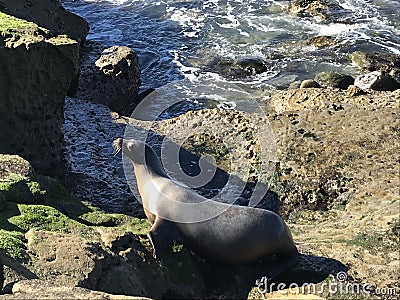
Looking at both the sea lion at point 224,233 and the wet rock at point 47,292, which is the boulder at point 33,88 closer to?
the sea lion at point 224,233

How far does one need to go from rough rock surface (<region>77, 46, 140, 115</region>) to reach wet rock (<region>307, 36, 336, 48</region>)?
18.4 feet

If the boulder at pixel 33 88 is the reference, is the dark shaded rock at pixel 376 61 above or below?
below

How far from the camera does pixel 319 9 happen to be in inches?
710

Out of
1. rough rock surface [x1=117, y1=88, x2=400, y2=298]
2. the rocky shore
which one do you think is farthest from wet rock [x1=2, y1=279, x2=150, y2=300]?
rough rock surface [x1=117, y1=88, x2=400, y2=298]

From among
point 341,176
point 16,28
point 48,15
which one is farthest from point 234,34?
point 341,176

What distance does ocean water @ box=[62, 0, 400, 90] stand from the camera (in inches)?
564

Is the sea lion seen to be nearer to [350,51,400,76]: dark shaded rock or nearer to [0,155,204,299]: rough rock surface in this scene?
[0,155,204,299]: rough rock surface

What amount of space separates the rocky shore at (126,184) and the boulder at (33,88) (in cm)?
2

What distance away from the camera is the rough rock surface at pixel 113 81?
11.5 metres

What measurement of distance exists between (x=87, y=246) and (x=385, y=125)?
15.4 feet

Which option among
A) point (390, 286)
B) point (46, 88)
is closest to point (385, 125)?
point (390, 286)

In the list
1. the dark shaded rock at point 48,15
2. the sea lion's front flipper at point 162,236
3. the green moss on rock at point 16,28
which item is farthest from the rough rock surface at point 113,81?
Result: the sea lion's front flipper at point 162,236

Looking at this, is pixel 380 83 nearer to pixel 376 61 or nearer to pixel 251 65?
pixel 376 61

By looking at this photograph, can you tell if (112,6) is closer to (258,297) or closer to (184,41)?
(184,41)
